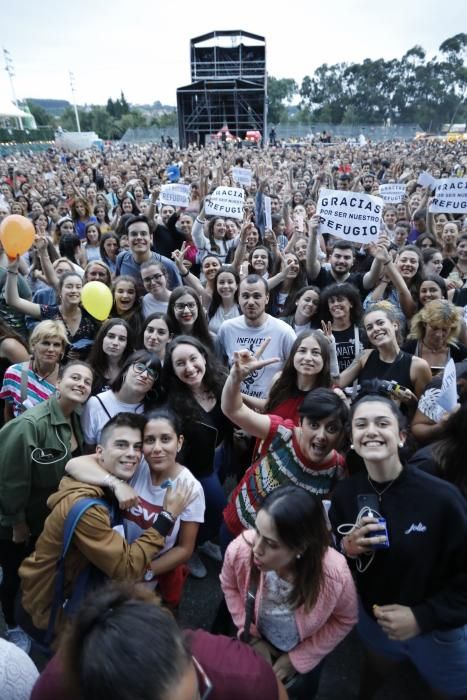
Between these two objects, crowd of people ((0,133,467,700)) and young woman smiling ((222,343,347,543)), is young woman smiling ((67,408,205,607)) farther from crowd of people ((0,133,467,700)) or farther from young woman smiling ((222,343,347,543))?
young woman smiling ((222,343,347,543))

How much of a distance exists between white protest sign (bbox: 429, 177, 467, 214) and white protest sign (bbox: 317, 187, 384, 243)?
6.59 ft

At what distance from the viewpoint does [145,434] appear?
7.64 ft

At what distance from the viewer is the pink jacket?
5.98 ft

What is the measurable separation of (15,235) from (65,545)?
3.30 metres

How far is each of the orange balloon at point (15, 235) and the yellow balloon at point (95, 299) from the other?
1.00 m

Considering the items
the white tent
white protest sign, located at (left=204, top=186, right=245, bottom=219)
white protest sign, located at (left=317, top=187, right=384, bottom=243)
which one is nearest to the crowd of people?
white protest sign, located at (left=317, top=187, right=384, bottom=243)

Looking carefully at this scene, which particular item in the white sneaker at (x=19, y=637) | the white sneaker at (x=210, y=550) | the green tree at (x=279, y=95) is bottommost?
the white sneaker at (x=210, y=550)

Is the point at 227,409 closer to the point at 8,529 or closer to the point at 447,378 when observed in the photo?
the point at 447,378

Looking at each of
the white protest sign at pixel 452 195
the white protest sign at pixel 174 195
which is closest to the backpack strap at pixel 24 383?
the white protest sign at pixel 174 195

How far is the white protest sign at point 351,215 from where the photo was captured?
455 centimetres

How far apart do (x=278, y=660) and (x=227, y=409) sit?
114 centimetres

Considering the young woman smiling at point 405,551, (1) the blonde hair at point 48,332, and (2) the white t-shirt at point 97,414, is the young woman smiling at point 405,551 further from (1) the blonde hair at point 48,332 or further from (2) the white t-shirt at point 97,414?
(1) the blonde hair at point 48,332

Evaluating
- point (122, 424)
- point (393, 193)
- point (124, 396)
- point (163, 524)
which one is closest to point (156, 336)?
point (124, 396)

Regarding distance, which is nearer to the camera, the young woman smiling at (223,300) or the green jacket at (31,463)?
the green jacket at (31,463)
